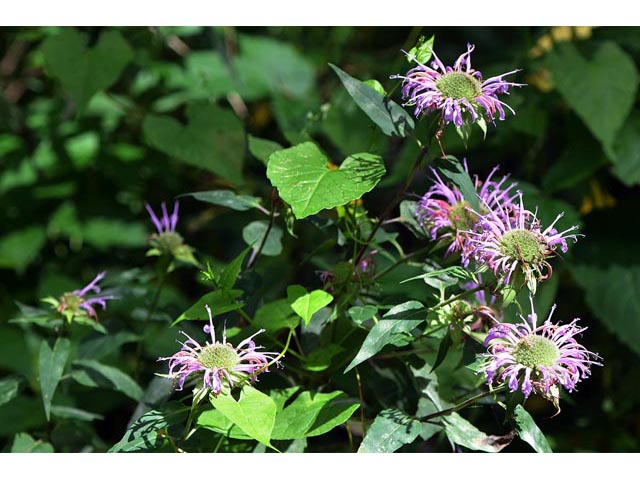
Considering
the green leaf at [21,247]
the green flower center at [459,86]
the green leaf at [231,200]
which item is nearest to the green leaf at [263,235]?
the green leaf at [231,200]

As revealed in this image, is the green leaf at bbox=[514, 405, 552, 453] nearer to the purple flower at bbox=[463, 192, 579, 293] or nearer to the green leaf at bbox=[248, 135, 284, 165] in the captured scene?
the purple flower at bbox=[463, 192, 579, 293]

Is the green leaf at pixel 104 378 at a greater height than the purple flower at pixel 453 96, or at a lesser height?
lesser

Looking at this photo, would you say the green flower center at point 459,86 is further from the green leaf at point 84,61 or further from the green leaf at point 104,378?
the green leaf at point 84,61

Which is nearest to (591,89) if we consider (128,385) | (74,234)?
(128,385)

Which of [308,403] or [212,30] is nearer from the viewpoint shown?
[308,403]

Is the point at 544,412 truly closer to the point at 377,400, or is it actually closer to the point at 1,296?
the point at 377,400

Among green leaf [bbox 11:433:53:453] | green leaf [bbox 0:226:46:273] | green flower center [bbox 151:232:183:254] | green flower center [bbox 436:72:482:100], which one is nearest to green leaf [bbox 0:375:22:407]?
green leaf [bbox 11:433:53:453]

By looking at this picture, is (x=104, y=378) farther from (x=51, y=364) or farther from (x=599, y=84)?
(x=599, y=84)
